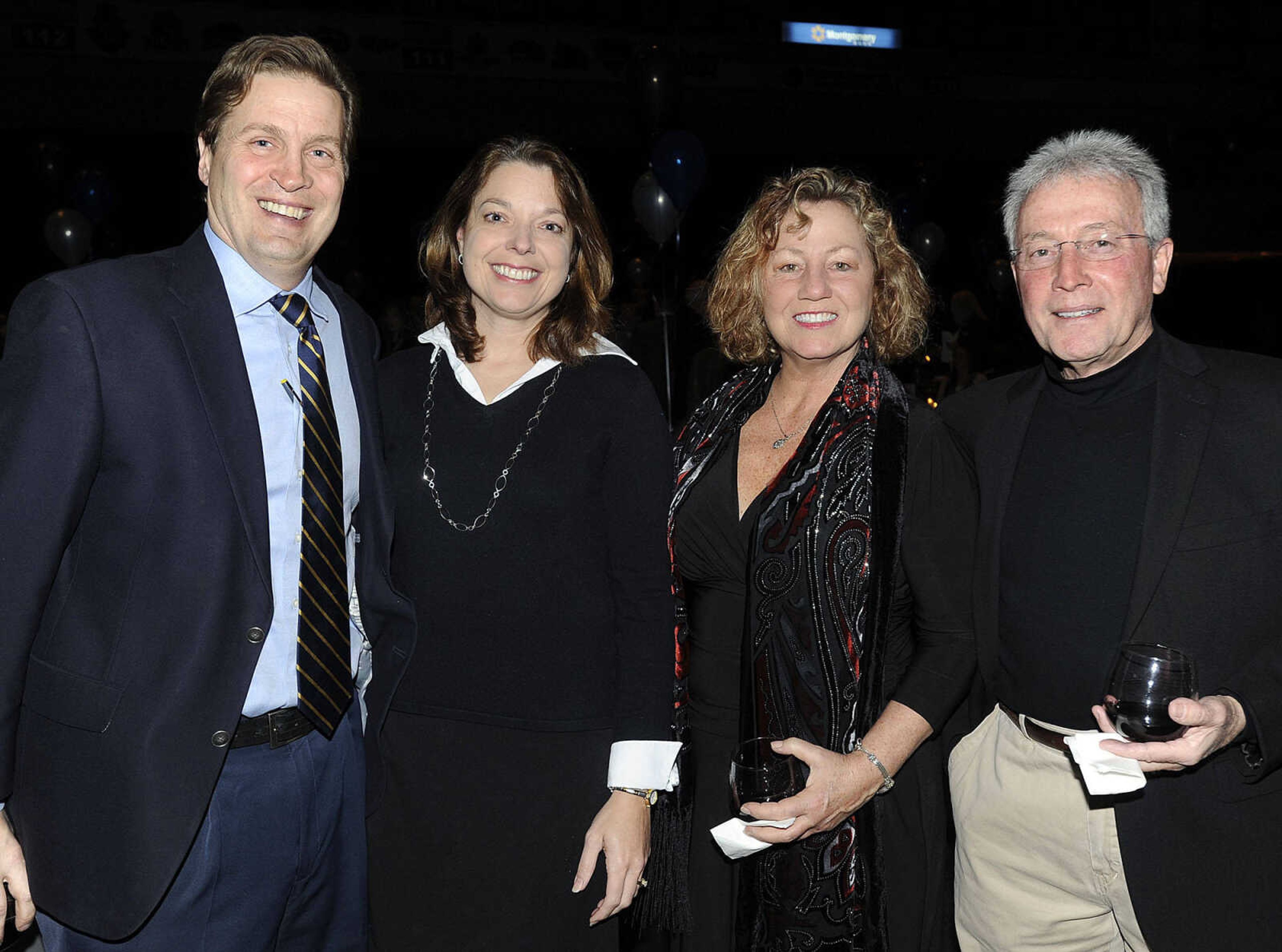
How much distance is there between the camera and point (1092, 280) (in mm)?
1825

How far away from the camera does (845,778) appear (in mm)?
1820

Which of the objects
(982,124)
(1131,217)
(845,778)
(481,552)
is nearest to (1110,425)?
(1131,217)

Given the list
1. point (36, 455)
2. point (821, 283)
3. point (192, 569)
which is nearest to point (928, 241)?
point (821, 283)

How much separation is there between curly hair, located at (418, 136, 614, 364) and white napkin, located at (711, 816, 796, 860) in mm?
898

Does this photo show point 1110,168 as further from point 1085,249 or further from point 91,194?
point 91,194

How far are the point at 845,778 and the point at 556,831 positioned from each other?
20.7 inches

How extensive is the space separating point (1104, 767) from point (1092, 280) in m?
0.84

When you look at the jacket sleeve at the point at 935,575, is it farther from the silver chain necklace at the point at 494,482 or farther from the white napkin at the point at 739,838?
the silver chain necklace at the point at 494,482

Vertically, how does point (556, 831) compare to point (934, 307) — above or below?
below

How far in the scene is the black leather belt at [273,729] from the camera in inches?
64.3

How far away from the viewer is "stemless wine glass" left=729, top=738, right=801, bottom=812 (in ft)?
5.35

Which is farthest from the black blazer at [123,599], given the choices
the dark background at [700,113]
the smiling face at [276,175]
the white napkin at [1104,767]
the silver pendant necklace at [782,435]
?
the dark background at [700,113]

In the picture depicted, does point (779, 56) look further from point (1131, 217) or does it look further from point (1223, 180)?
point (1131, 217)

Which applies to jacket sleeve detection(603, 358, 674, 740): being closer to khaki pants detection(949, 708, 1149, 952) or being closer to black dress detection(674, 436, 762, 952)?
black dress detection(674, 436, 762, 952)
